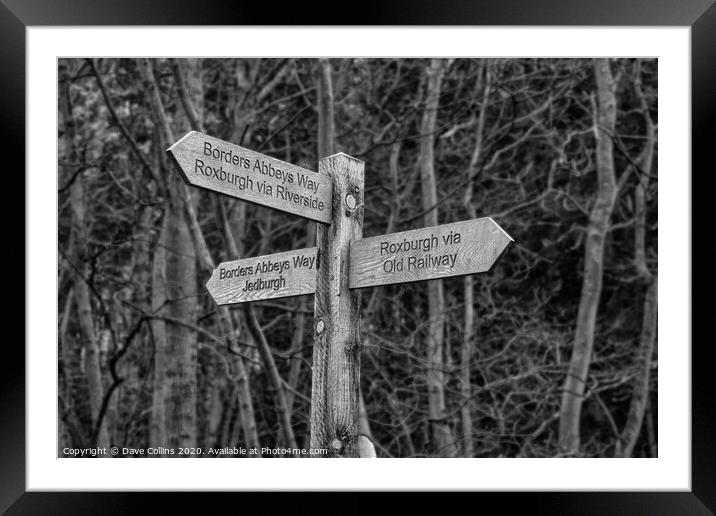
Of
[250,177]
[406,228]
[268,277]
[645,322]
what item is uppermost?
[406,228]

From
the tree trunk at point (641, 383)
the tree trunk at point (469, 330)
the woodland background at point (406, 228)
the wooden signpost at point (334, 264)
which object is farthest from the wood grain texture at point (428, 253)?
the tree trunk at point (641, 383)

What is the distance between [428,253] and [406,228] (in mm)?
6768

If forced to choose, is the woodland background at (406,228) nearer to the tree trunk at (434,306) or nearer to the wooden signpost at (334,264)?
the tree trunk at (434,306)

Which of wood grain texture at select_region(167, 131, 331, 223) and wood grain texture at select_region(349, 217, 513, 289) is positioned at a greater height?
wood grain texture at select_region(167, 131, 331, 223)

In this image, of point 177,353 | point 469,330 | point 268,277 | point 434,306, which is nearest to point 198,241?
point 177,353

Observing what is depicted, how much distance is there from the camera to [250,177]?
359cm

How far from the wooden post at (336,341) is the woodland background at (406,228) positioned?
3.73 m

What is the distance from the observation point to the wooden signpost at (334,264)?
361 centimetres

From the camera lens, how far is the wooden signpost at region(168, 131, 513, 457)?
3613mm

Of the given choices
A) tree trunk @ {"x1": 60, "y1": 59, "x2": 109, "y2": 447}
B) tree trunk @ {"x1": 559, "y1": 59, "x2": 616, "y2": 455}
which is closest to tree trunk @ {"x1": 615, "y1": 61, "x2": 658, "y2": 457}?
tree trunk @ {"x1": 559, "y1": 59, "x2": 616, "y2": 455}

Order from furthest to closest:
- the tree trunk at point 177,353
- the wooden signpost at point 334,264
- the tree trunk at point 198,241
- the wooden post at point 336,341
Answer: the tree trunk at point 177,353, the tree trunk at point 198,241, the wooden post at point 336,341, the wooden signpost at point 334,264

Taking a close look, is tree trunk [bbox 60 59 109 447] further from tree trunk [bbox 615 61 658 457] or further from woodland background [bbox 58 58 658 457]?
tree trunk [bbox 615 61 658 457]

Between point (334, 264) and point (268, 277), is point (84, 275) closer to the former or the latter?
point (268, 277)
